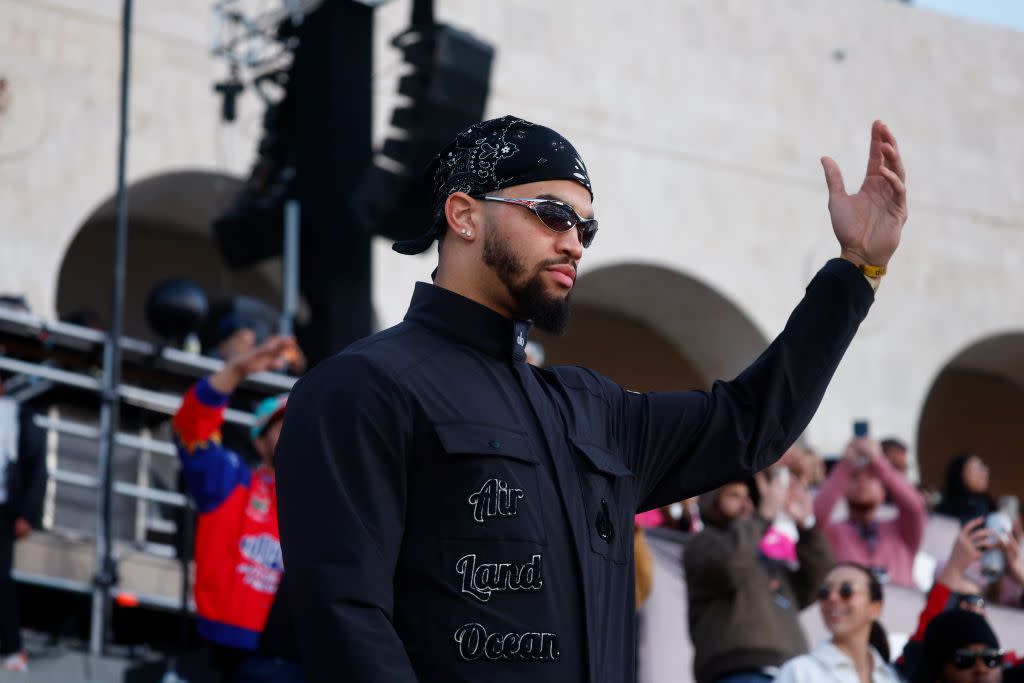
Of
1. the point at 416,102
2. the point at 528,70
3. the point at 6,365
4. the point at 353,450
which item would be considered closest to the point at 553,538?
the point at 353,450

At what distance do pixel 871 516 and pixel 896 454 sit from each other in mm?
2219

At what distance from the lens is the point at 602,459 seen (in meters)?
2.35

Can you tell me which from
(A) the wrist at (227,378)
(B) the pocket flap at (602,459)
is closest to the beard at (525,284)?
(B) the pocket flap at (602,459)

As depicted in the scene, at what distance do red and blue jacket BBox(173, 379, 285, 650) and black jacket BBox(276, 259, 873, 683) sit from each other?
2.92m

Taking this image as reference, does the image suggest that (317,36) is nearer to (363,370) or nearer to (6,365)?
(6,365)

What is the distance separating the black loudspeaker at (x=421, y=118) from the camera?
325 inches

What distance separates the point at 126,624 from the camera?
7.08 metres

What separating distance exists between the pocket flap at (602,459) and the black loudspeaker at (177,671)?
415cm

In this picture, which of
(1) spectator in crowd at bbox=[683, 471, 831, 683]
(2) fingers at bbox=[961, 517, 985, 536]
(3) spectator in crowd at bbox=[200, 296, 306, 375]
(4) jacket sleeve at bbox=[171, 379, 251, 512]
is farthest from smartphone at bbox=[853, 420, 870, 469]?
(4) jacket sleeve at bbox=[171, 379, 251, 512]

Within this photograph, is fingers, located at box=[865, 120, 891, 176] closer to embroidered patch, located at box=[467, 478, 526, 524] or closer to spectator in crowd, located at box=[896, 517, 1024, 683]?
embroidered patch, located at box=[467, 478, 526, 524]

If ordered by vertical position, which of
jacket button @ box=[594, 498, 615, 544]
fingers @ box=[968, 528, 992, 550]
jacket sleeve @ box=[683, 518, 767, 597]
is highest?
jacket button @ box=[594, 498, 615, 544]

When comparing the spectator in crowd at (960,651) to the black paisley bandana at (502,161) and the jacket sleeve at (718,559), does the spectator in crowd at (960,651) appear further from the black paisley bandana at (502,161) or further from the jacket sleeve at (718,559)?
the black paisley bandana at (502,161)

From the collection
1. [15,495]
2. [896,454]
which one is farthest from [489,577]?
[896,454]

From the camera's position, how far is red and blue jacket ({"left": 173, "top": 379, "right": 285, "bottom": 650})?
5.16m
